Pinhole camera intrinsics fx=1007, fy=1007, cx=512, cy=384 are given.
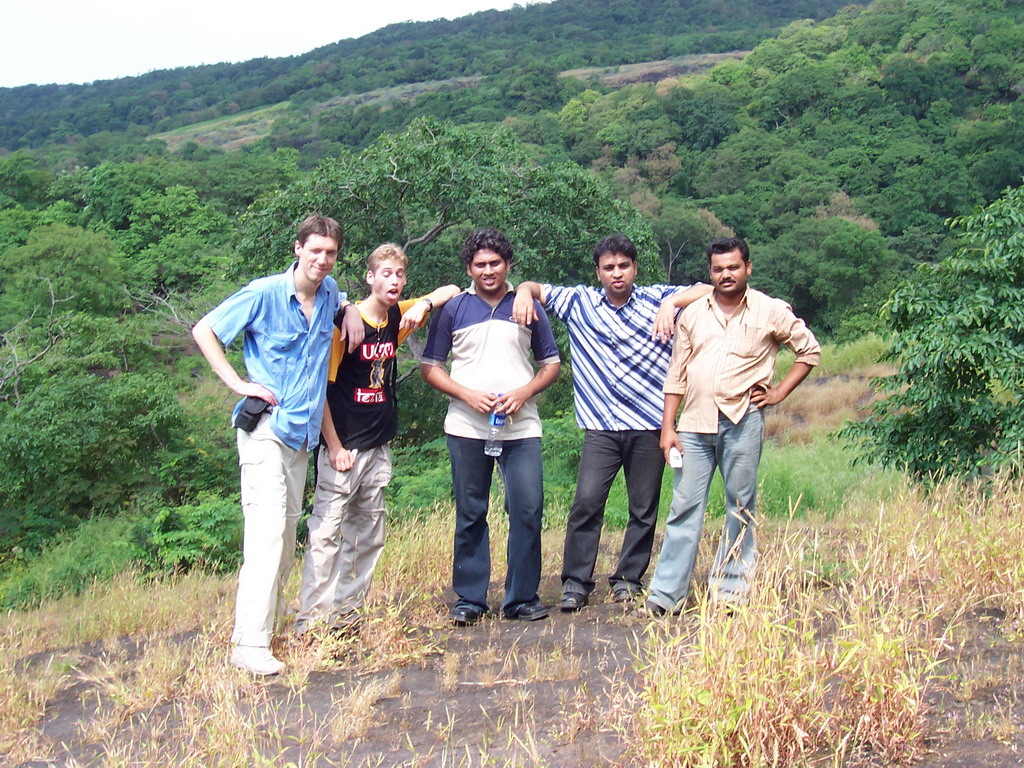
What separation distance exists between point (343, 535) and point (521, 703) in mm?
1433

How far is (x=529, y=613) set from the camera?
4734 millimetres

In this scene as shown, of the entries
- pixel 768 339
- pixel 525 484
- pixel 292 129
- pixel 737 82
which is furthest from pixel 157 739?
pixel 292 129

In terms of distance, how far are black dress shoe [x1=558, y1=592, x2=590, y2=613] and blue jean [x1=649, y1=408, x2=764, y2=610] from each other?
14.9 inches

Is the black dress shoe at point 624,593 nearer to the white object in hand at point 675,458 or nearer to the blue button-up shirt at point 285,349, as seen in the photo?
the white object in hand at point 675,458

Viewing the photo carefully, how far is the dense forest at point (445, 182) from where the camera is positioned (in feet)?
55.4

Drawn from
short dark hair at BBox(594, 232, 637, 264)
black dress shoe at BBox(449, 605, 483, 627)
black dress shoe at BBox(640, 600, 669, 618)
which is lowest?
black dress shoe at BBox(449, 605, 483, 627)


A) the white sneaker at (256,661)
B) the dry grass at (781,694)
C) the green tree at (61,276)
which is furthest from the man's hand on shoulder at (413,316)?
the green tree at (61,276)

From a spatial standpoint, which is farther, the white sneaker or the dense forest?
the dense forest

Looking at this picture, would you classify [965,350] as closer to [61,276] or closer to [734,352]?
[734,352]

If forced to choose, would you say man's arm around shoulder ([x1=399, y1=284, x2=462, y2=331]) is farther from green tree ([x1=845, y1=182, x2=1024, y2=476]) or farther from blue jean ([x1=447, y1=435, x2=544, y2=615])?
green tree ([x1=845, y1=182, x2=1024, y2=476])

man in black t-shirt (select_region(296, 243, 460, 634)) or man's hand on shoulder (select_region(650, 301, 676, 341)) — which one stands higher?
man's hand on shoulder (select_region(650, 301, 676, 341))

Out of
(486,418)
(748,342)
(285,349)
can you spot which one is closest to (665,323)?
(748,342)

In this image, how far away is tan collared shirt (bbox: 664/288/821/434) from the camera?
451cm

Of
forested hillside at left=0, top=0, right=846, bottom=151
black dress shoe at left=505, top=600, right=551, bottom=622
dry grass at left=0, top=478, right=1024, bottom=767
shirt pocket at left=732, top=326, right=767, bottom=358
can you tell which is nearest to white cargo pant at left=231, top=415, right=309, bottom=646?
dry grass at left=0, top=478, right=1024, bottom=767
